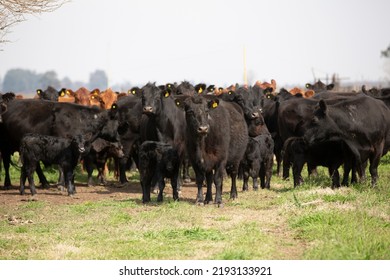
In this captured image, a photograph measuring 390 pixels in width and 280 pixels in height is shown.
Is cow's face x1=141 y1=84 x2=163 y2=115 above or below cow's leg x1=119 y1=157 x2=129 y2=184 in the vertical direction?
above

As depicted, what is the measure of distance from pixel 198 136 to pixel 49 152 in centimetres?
335

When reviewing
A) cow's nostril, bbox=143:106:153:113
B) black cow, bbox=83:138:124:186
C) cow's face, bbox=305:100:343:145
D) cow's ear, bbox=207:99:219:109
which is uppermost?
cow's ear, bbox=207:99:219:109

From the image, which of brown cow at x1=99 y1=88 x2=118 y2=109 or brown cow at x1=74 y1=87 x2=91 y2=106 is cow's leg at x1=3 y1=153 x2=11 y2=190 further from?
brown cow at x1=74 y1=87 x2=91 y2=106

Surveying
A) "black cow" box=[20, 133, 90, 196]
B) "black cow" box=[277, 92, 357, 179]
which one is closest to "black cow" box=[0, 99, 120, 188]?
"black cow" box=[20, 133, 90, 196]

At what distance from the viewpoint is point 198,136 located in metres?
11.1

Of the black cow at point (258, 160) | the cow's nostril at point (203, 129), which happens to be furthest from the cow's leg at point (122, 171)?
the cow's nostril at point (203, 129)

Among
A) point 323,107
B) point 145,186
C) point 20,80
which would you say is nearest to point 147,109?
point 145,186

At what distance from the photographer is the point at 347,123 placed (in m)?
12.3

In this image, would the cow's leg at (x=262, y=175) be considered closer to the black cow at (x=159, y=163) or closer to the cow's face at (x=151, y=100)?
the cow's face at (x=151, y=100)

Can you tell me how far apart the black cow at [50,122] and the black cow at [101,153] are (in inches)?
7.3

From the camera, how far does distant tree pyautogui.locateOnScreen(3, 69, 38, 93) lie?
18850cm

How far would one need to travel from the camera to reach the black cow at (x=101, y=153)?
49.0 feet

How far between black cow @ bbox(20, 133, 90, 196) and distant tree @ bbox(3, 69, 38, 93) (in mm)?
177657

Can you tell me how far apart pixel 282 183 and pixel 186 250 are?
23.2ft
